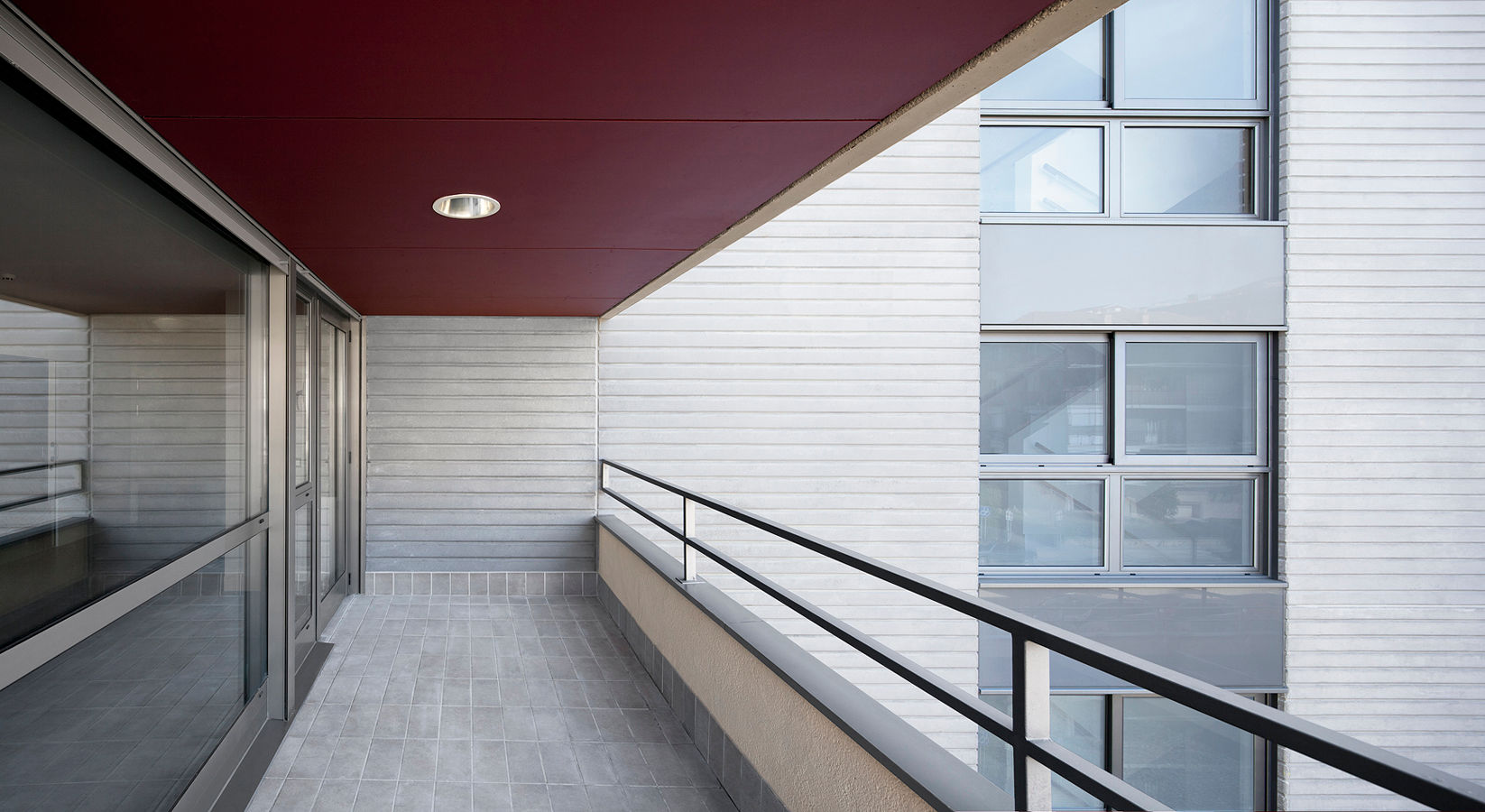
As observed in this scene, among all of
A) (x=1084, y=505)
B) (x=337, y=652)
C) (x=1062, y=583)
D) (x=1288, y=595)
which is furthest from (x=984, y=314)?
(x=337, y=652)

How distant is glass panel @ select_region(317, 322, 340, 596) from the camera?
4551mm

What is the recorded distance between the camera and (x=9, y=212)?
4.58 feet


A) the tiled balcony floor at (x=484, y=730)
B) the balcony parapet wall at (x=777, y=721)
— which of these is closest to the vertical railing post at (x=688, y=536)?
the balcony parapet wall at (x=777, y=721)

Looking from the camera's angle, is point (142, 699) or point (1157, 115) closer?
point (142, 699)

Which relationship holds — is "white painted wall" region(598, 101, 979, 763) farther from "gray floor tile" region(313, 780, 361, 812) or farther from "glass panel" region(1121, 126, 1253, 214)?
"gray floor tile" region(313, 780, 361, 812)

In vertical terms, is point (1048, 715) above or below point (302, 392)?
below

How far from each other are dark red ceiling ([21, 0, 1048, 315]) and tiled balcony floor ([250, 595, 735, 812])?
1.96m

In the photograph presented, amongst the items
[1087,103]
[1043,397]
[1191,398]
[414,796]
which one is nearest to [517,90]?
[414,796]

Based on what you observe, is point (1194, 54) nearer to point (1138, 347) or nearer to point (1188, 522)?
point (1138, 347)

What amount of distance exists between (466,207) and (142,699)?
1.63m

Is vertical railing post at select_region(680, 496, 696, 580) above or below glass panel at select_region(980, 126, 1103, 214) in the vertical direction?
below

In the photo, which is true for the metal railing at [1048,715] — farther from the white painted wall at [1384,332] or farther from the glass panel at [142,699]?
the white painted wall at [1384,332]

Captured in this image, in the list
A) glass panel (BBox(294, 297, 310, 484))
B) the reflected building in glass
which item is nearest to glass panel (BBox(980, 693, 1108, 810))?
the reflected building in glass

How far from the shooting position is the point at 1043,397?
5.40 metres
